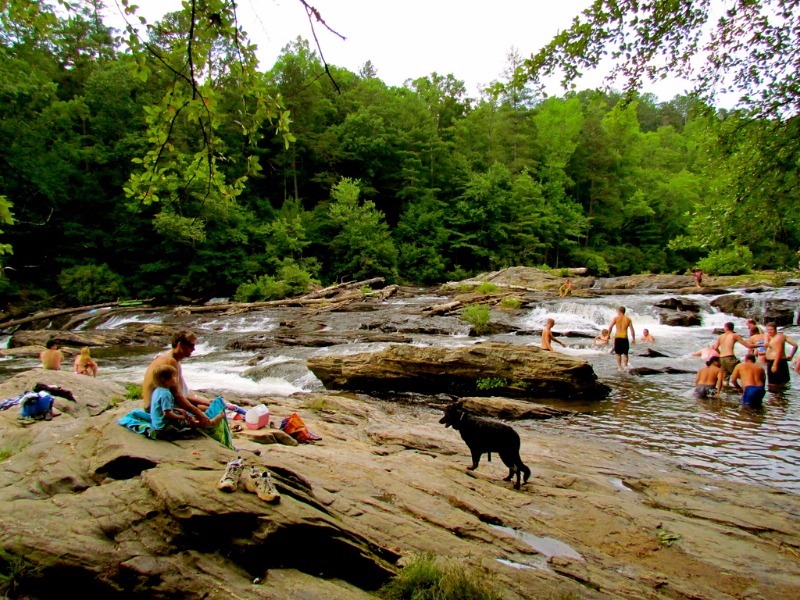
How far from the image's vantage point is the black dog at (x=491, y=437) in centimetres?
536

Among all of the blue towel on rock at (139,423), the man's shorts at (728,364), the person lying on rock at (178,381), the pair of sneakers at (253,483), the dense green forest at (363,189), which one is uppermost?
the dense green forest at (363,189)

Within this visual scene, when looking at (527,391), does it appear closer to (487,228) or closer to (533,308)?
(533,308)

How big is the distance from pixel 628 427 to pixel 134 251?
36.6m

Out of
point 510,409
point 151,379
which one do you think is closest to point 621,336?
point 510,409

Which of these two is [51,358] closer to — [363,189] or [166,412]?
[166,412]

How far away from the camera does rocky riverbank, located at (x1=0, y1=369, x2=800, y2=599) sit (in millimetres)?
2865

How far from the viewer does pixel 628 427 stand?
841cm

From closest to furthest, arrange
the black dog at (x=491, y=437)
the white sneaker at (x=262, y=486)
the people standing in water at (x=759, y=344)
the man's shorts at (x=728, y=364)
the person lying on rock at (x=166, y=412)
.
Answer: the white sneaker at (x=262, y=486) < the person lying on rock at (x=166, y=412) < the black dog at (x=491, y=437) < the man's shorts at (x=728, y=364) < the people standing in water at (x=759, y=344)

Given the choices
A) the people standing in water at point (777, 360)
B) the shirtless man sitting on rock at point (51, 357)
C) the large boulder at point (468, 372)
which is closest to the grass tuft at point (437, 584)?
the large boulder at point (468, 372)

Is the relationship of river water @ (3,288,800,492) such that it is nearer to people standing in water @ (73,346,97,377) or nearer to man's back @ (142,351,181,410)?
people standing in water @ (73,346,97,377)

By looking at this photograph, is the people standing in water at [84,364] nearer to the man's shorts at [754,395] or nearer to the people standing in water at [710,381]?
the people standing in water at [710,381]

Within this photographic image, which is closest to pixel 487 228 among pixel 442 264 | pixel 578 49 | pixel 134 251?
pixel 442 264

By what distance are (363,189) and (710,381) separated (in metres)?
38.3

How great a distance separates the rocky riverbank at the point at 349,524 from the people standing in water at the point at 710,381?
478 centimetres
